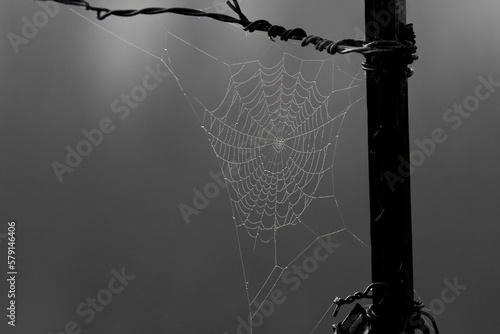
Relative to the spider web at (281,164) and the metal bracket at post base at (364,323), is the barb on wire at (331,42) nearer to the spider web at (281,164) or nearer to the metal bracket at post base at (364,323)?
the metal bracket at post base at (364,323)

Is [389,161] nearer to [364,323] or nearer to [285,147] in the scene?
[364,323]

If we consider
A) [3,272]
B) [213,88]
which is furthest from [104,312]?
[213,88]

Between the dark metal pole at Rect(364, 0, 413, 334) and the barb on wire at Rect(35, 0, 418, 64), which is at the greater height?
the barb on wire at Rect(35, 0, 418, 64)

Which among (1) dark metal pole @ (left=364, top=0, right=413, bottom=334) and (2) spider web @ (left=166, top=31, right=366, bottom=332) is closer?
(1) dark metal pole @ (left=364, top=0, right=413, bottom=334)

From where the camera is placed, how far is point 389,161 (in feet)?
4.05

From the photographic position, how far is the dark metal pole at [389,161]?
1217 millimetres

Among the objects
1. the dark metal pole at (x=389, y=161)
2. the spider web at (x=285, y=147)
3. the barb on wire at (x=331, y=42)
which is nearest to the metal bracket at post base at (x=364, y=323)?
the dark metal pole at (x=389, y=161)

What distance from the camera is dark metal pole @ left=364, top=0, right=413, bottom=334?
1217 millimetres

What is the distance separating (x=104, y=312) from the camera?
4336 mm

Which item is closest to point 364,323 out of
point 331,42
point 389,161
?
point 389,161

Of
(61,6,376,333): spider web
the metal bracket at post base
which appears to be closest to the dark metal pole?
the metal bracket at post base

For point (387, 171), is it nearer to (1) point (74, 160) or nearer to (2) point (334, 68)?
(2) point (334, 68)

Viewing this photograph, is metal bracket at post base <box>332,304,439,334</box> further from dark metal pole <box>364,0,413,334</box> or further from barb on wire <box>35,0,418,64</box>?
barb on wire <box>35,0,418,64</box>

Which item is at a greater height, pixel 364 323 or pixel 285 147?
pixel 285 147
